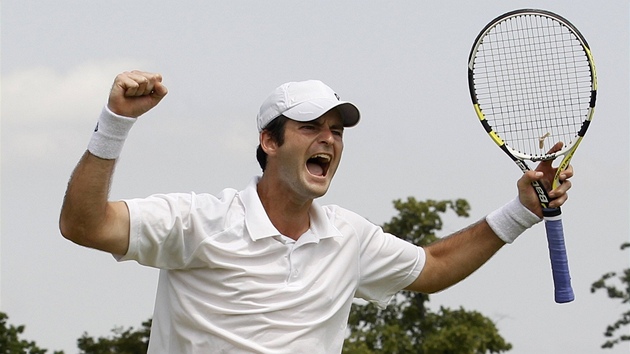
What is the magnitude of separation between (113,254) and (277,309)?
903mm

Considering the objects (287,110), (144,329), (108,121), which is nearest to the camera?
(108,121)

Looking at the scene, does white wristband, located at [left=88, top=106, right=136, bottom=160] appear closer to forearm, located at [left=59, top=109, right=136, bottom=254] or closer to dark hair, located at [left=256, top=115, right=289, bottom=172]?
forearm, located at [left=59, top=109, right=136, bottom=254]

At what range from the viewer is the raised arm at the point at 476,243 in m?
7.70

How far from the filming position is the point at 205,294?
275 inches

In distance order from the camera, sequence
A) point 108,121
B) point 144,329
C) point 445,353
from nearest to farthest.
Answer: point 108,121 → point 144,329 → point 445,353

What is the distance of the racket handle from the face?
4.41 feet

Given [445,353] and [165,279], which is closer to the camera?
[165,279]

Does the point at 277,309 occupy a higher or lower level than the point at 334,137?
lower

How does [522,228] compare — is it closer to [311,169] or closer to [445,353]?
[311,169]

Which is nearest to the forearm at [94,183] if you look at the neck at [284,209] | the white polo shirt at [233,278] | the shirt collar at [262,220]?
the white polo shirt at [233,278]

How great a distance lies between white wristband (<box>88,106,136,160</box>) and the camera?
6.39m

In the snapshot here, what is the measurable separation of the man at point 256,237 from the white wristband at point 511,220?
0.20 meters

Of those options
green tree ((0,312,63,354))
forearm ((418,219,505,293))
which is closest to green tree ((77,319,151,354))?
green tree ((0,312,63,354))

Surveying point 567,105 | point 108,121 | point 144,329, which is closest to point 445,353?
point 144,329
